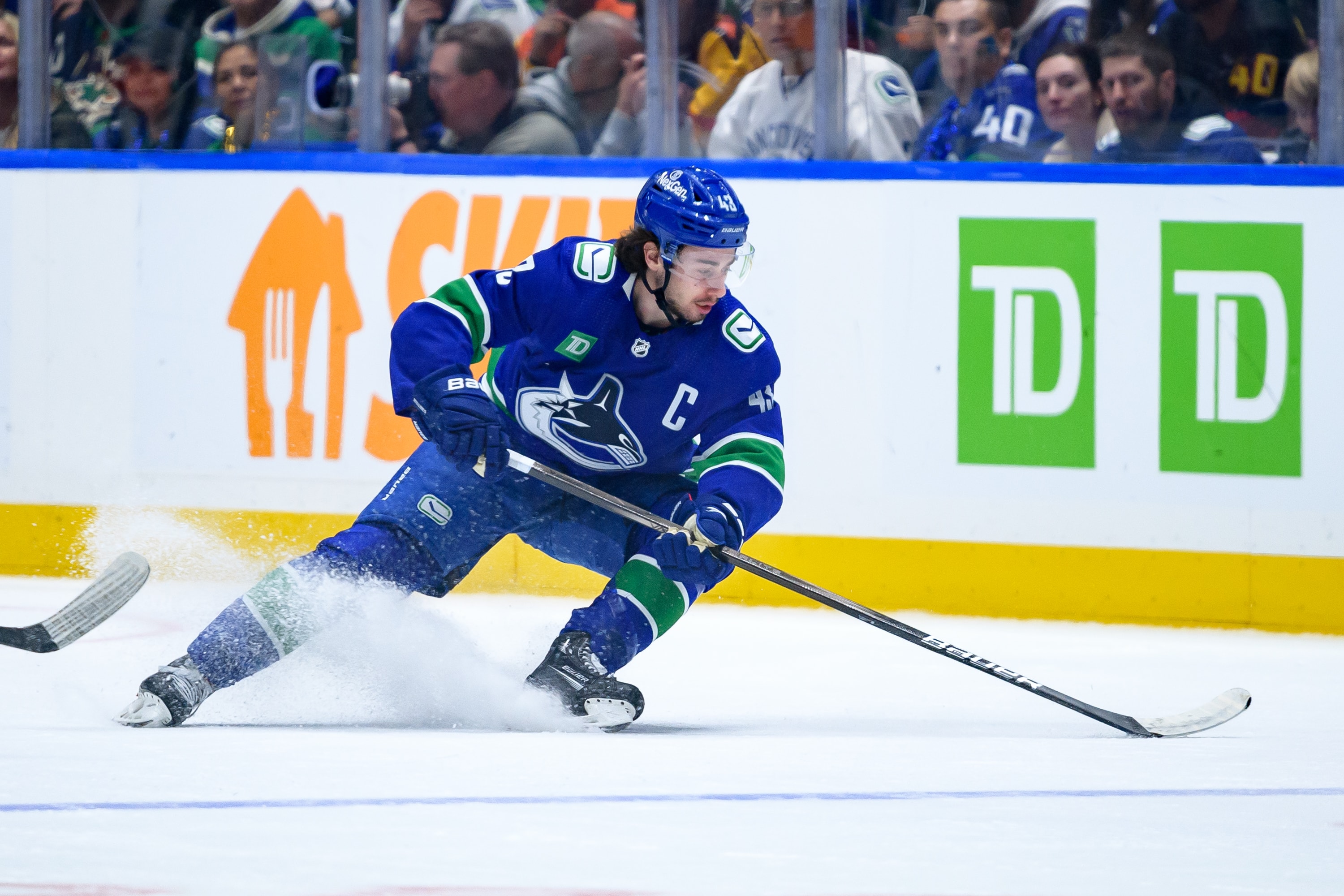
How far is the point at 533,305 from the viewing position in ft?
10.3

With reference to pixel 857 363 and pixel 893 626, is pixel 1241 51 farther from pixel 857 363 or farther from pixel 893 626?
pixel 893 626

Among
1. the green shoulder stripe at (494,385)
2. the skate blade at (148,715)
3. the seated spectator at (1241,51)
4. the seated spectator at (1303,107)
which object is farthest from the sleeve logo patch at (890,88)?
the skate blade at (148,715)

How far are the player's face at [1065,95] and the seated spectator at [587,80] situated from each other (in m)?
1.08

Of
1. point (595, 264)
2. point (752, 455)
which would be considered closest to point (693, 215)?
point (595, 264)

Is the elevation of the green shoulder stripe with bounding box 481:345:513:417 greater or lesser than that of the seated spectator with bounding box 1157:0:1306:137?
lesser

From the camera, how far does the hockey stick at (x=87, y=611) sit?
10.6 feet

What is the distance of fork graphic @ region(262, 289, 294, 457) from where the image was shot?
488 centimetres

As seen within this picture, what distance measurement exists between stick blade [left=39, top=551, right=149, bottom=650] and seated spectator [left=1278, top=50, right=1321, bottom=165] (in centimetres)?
282

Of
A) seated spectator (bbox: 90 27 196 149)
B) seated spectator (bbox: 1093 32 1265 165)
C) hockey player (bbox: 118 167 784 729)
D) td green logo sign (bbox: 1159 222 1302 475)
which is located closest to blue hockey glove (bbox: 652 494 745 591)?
hockey player (bbox: 118 167 784 729)

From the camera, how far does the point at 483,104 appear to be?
484 cm

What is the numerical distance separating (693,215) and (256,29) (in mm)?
2488

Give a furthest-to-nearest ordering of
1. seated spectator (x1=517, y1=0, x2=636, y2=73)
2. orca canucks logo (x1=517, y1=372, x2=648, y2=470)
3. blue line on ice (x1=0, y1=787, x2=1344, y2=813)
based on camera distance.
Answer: seated spectator (x1=517, y1=0, x2=636, y2=73) < orca canucks logo (x1=517, y1=372, x2=648, y2=470) < blue line on ice (x1=0, y1=787, x2=1344, y2=813)

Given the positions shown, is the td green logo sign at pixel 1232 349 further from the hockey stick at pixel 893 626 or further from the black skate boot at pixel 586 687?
the black skate boot at pixel 586 687

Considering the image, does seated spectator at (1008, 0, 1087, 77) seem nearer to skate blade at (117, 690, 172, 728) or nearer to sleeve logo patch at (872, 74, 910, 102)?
A: sleeve logo patch at (872, 74, 910, 102)
